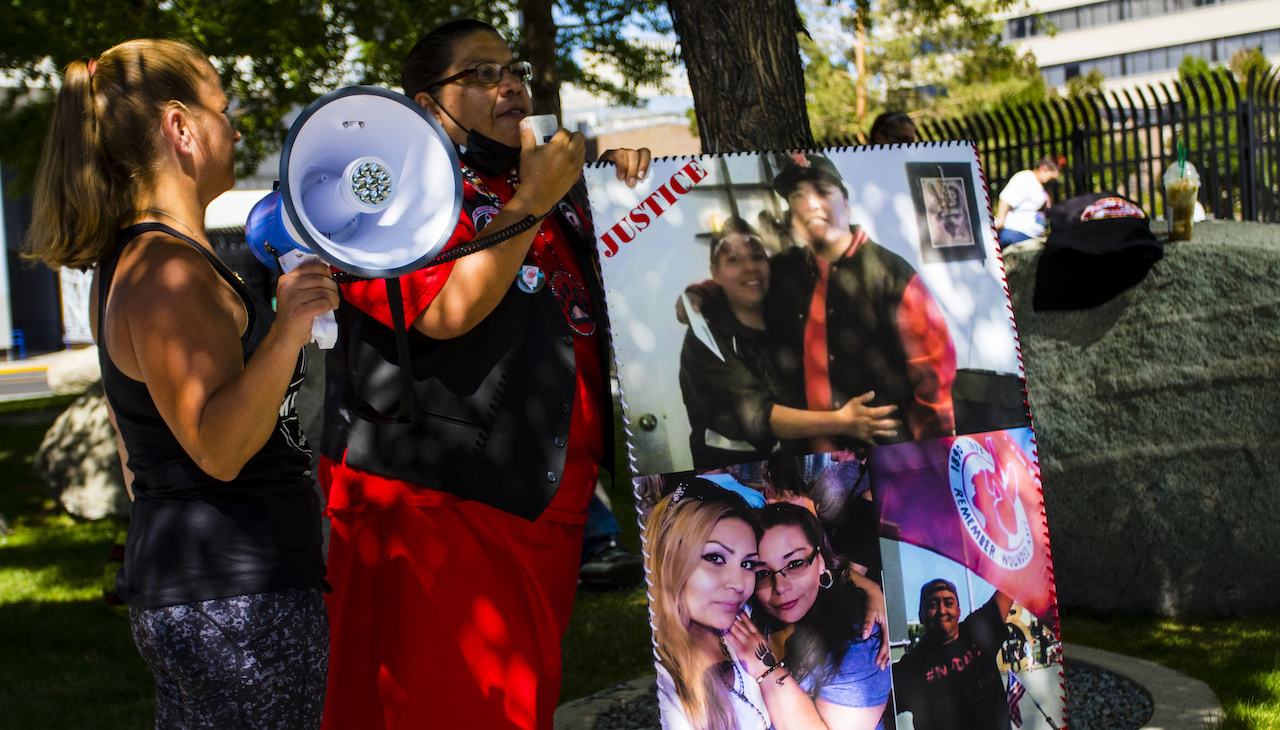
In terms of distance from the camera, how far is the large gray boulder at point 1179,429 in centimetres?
443

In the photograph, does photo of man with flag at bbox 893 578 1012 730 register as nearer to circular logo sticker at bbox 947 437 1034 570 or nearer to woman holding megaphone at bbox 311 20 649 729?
circular logo sticker at bbox 947 437 1034 570

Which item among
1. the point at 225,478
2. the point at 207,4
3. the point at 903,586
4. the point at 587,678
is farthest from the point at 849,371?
the point at 207,4

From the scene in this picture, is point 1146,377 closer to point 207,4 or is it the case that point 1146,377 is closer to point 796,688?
point 796,688

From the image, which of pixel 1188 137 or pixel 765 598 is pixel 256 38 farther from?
pixel 1188 137

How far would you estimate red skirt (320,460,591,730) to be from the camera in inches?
88.2

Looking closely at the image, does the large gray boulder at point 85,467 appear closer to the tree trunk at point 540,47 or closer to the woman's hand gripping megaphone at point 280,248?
the tree trunk at point 540,47

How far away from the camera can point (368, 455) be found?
2.26 meters

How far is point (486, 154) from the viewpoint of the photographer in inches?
95.0

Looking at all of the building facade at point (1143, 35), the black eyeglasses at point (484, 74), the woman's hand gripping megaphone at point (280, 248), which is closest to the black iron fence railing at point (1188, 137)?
the black eyeglasses at point (484, 74)

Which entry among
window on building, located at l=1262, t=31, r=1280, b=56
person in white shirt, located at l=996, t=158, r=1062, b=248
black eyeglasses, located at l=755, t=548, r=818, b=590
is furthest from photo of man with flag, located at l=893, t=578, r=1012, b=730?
window on building, located at l=1262, t=31, r=1280, b=56

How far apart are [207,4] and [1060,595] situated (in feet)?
25.8

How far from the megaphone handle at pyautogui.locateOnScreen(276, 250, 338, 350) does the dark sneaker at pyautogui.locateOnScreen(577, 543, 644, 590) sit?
4107 mm

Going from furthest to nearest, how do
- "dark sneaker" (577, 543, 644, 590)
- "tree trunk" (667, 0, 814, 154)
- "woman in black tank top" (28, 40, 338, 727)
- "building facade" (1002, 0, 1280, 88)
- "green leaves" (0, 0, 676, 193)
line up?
"building facade" (1002, 0, 1280, 88) < "green leaves" (0, 0, 676, 193) < "dark sneaker" (577, 543, 644, 590) < "tree trunk" (667, 0, 814, 154) < "woman in black tank top" (28, 40, 338, 727)

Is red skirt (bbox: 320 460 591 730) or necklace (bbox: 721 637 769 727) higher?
red skirt (bbox: 320 460 591 730)
